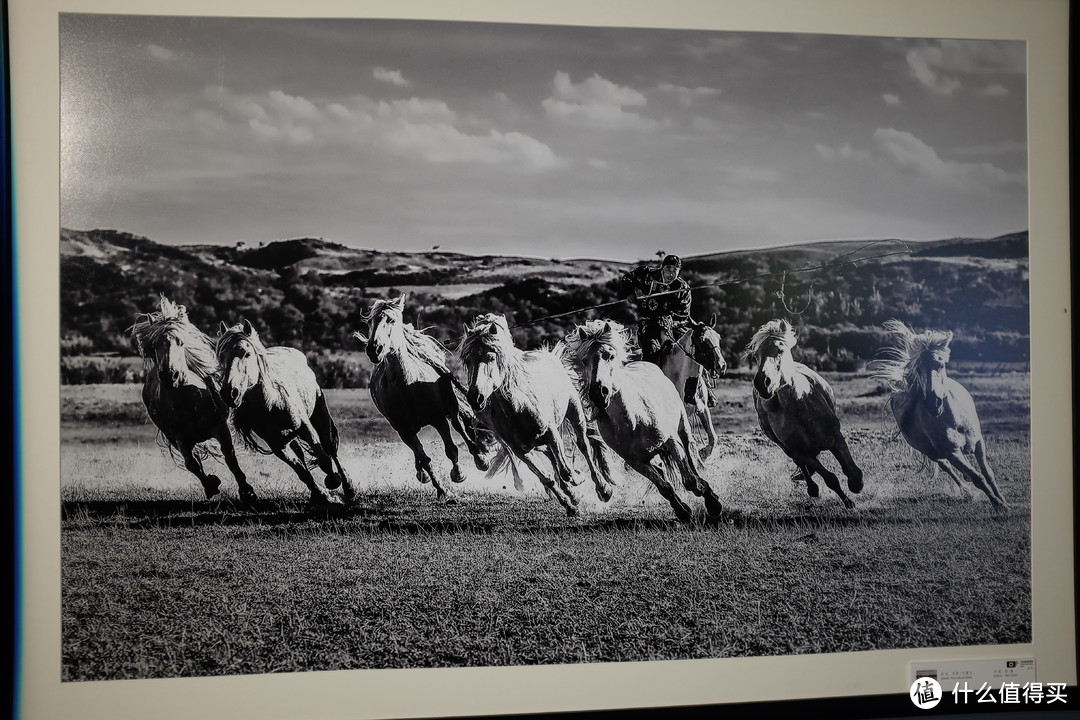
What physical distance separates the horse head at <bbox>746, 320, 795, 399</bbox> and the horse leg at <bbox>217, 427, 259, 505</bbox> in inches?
59.3

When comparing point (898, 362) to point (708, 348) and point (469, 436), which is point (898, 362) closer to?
point (708, 348)

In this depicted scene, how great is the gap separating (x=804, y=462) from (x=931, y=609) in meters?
0.59

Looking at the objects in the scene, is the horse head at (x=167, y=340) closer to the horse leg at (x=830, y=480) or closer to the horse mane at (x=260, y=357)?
the horse mane at (x=260, y=357)

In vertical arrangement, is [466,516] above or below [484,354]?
below

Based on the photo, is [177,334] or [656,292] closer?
[177,334]

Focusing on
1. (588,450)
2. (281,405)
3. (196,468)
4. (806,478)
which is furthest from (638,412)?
(196,468)

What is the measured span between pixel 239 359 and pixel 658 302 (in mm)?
1218

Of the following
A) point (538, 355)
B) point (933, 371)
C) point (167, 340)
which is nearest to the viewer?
point (167, 340)

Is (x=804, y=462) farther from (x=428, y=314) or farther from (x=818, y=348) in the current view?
(x=428, y=314)

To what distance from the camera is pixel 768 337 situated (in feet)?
7.32

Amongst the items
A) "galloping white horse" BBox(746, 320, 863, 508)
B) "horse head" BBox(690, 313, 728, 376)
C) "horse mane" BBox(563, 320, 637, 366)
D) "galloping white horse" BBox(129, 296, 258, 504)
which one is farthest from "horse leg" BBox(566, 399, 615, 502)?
"galloping white horse" BBox(129, 296, 258, 504)

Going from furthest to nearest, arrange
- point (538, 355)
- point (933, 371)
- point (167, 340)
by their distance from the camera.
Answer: point (933, 371) < point (538, 355) < point (167, 340)

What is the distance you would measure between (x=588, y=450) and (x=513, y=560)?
1.27 ft

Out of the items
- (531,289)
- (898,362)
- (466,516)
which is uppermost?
(531,289)
